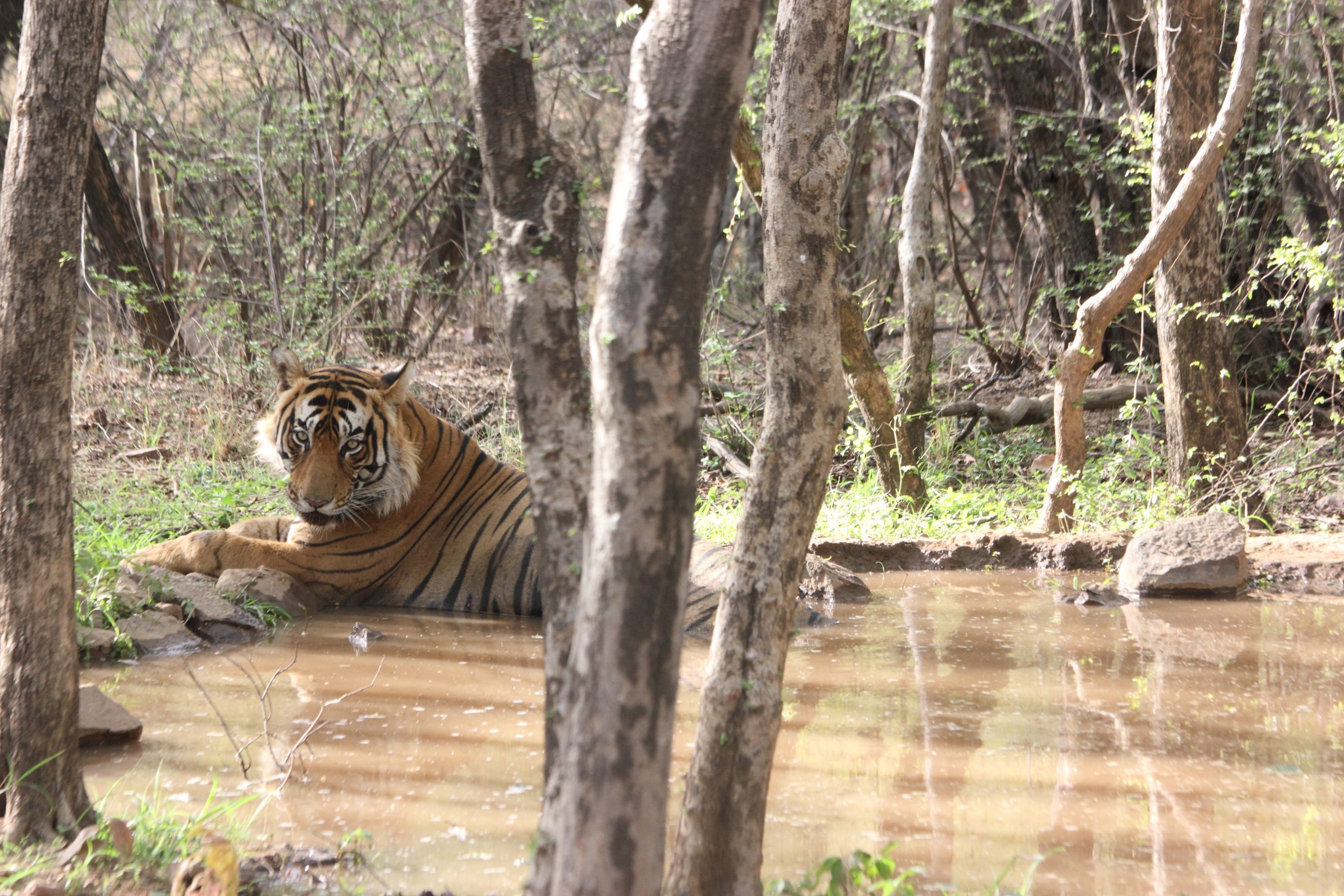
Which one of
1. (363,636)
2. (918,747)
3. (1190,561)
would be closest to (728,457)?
(1190,561)

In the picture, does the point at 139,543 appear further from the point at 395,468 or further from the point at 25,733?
the point at 25,733

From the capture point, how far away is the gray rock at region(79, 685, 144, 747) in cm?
348

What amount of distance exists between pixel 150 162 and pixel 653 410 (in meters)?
8.84

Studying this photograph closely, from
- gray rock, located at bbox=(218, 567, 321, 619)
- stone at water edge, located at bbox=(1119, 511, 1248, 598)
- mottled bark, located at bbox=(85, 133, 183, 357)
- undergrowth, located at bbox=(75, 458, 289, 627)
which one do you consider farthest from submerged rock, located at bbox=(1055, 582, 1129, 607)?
mottled bark, located at bbox=(85, 133, 183, 357)

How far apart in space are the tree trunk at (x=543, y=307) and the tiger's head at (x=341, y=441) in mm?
3804

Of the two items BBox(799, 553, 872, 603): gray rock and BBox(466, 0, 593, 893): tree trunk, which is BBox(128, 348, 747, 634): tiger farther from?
BBox(466, 0, 593, 893): tree trunk

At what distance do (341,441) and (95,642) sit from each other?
1.52 m

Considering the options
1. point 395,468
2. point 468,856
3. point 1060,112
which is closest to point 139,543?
point 395,468

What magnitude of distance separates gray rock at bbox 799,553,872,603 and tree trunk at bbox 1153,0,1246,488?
2.62 metres

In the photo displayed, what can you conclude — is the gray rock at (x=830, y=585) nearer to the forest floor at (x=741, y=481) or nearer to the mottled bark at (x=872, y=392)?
the forest floor at (x=741, y=481)

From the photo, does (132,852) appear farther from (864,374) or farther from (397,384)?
(864,374)

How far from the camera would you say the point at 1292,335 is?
9.29 m

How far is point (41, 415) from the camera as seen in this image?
8.94 ft

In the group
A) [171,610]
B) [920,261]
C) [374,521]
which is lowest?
[171,610]
